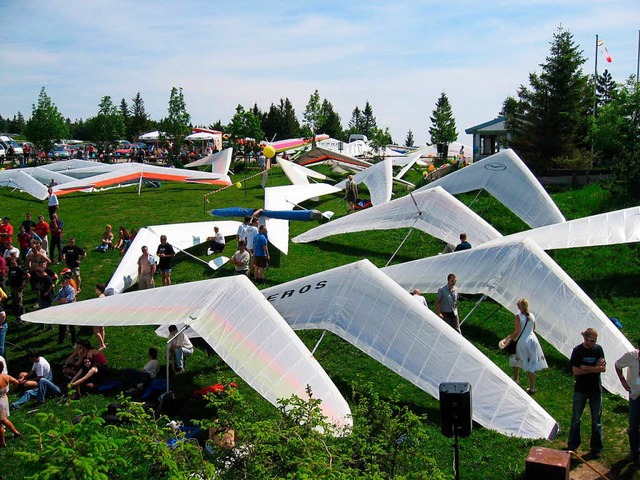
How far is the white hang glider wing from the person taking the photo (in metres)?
18.6

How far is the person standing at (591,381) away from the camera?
25.6ft

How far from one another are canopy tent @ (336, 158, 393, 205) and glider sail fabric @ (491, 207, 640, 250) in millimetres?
9511

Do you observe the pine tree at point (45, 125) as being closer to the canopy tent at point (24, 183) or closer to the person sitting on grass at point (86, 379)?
the canopy tent at point (24, 183)

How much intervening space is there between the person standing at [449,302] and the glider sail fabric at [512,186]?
24.5 feet

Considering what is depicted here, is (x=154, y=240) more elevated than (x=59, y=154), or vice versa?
(x=59, y=154)

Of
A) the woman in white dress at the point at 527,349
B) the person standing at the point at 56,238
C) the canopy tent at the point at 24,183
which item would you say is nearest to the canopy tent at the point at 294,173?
the canopy tent at the point at 24,183

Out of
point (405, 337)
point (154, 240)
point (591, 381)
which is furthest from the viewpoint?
point (154, 240)

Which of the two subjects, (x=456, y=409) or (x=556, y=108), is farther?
(x=556, y=108)

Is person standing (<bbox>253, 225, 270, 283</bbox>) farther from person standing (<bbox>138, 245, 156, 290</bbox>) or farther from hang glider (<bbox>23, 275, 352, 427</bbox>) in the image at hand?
hang glider (<bbox>23, 275, 352, 427</bbox>)

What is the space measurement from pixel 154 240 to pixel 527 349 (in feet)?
36.3

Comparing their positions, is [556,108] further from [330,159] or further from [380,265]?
[380,265]

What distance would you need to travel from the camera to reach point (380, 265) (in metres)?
17.5

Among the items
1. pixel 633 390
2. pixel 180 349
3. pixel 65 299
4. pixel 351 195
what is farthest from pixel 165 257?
pixel 633 390

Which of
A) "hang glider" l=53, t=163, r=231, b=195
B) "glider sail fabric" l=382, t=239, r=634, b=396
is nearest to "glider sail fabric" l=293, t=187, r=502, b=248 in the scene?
"glider sail fabric" l=382, t=239, r=634, b=396
